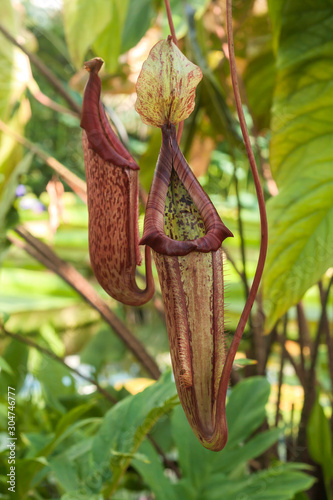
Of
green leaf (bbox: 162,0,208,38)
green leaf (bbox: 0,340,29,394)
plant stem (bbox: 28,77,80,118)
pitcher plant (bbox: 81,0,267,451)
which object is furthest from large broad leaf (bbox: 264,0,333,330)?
green leaf (bbox: 0,340,29,394)

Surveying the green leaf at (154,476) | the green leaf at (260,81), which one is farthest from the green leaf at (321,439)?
the green leaf at (260,81)

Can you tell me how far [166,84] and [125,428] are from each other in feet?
1.49

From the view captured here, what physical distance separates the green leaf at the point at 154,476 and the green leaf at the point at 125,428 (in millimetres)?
51

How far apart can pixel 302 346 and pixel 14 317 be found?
4.33 feet

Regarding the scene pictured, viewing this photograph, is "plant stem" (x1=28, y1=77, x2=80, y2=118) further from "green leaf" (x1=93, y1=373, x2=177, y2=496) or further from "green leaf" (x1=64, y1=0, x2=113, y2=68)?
"green leaf" (x1=93, y1=373, x2=177, y2=496)

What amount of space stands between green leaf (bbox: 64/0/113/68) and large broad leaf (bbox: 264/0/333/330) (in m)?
0.23

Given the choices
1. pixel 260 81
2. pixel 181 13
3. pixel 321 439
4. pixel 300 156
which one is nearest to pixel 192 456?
pixel 321 439

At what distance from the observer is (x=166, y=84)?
1.01 ft

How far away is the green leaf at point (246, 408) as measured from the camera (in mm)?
673

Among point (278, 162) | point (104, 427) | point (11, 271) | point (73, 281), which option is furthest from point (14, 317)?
point (278, 162)

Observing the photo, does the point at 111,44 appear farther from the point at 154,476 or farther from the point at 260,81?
the point at 154,476

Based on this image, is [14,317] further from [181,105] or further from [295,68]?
[181,105]

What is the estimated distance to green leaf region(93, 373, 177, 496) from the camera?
56 centimetres

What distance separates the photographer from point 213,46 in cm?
113
